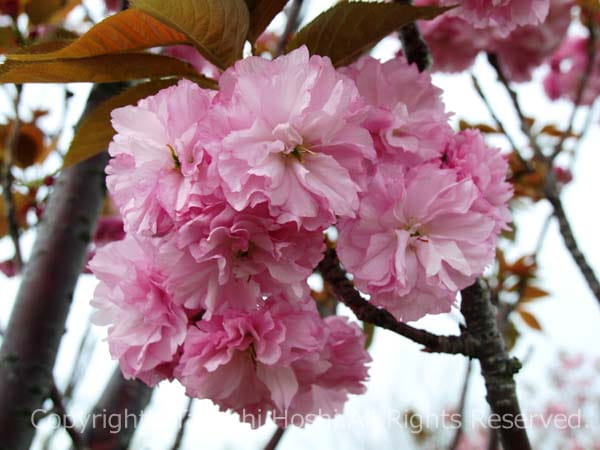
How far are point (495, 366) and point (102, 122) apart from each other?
2.11ft

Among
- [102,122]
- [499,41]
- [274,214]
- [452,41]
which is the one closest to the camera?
[274,214]

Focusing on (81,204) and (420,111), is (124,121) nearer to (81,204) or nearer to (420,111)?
(420,111)

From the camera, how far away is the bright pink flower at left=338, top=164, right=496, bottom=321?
0.72 metres

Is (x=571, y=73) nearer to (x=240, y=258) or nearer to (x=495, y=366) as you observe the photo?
(x=495, y=366)

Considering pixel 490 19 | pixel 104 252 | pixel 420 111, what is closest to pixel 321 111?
pixel 420 111

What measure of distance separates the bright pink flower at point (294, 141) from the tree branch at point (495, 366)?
1.18 ft

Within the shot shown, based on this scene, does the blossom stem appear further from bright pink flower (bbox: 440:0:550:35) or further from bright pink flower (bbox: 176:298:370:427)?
bright pink flower (bbox: 176:298:370:427)

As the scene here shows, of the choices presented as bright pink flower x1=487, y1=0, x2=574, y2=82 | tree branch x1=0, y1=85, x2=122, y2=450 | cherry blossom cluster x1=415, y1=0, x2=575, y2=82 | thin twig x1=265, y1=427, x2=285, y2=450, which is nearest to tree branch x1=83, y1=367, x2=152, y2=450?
tree branch x1=0, y1=85, x2=122, y2=450

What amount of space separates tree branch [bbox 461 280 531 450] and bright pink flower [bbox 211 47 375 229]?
36 cm

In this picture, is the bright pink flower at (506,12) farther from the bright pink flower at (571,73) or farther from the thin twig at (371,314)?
A: the bright pink flower at (571,73)

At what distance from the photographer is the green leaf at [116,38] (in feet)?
2.36

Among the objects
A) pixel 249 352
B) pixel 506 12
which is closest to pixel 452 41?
pixel 506 12

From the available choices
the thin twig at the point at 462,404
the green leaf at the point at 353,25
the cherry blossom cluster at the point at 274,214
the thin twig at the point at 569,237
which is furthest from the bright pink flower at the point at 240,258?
the thin twig at the point at 462,404

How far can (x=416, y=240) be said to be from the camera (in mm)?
735
